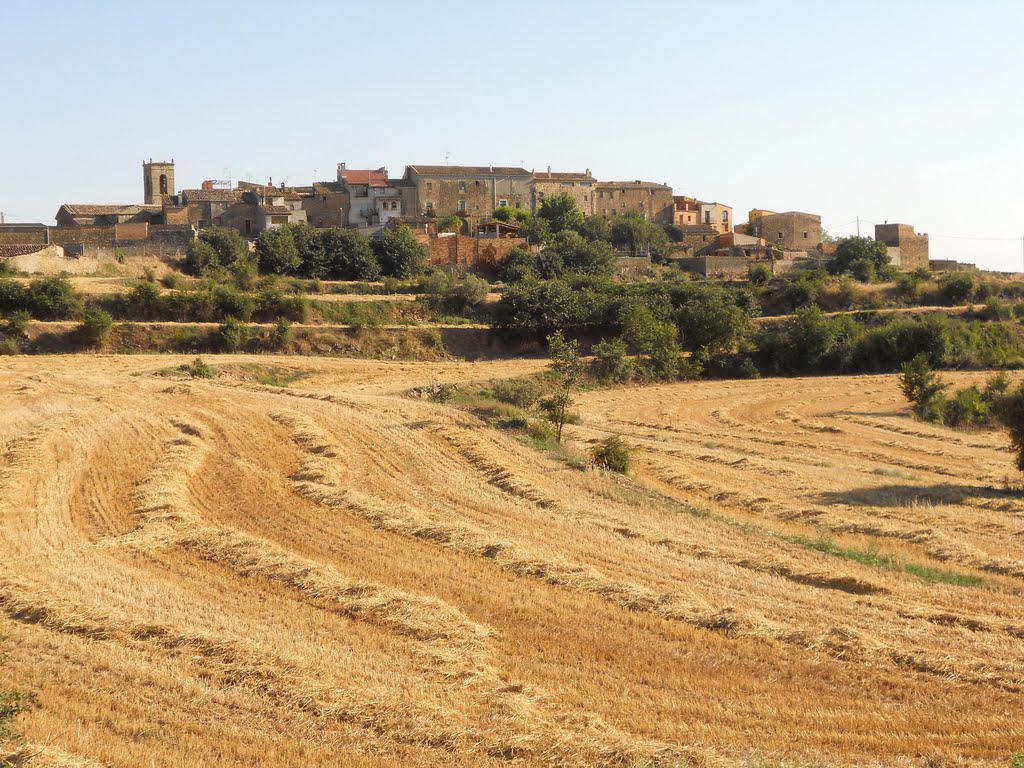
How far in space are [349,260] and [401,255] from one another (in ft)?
9.66

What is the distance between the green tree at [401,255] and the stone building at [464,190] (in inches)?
539

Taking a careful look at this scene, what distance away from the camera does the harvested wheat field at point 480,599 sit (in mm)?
9555

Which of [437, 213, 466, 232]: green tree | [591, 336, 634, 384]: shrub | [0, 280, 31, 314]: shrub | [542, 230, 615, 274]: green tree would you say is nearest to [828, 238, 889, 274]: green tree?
[542, 230, 615, 274]: green tree

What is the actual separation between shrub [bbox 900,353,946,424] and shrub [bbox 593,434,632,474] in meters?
17.6

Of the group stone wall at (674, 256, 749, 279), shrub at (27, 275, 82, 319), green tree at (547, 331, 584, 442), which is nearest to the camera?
green tree at (547, 331, 584, 442)

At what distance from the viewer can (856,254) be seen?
6794 cm

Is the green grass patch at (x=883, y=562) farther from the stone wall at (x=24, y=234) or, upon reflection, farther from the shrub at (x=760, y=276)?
the stone wall at (x=24, y=234)

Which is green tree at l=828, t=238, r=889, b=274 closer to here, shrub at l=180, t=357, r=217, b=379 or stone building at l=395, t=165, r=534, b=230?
stone building at l=395, t=165, r=534, b=230

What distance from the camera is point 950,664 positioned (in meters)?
11.3

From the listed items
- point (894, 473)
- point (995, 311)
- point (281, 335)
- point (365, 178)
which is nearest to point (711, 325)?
point (995, 311)

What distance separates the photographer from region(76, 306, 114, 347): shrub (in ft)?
136

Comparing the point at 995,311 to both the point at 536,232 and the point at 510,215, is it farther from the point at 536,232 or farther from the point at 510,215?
the point at 510,215

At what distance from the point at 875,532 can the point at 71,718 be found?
43.3 ft

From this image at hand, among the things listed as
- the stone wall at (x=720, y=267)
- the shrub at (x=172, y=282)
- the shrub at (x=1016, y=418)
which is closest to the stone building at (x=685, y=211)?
the stone wall at (x=720, y=267)
